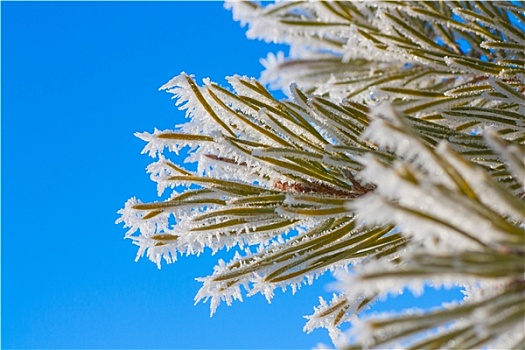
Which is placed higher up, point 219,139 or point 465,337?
point 219,139

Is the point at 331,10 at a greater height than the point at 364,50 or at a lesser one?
greater

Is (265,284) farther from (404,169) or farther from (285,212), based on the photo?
(404,169)

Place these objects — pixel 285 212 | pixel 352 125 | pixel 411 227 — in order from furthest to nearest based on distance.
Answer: pixel 352 125
pixel 285 212
pixel 411 227

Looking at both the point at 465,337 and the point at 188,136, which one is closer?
the point at 465,337

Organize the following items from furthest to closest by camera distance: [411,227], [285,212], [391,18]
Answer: [391,18], [285,212], [411,227]

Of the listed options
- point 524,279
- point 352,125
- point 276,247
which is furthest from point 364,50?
point 524,279

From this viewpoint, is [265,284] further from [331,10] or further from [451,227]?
[331,10]

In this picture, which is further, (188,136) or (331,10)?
(331,10)

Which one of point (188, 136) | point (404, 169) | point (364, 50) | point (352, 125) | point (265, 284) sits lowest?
point (404, 169)

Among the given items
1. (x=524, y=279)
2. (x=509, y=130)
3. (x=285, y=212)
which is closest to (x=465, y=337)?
(x=524, y=279)

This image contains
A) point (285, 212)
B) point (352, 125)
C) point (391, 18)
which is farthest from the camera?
point (391, 18)
